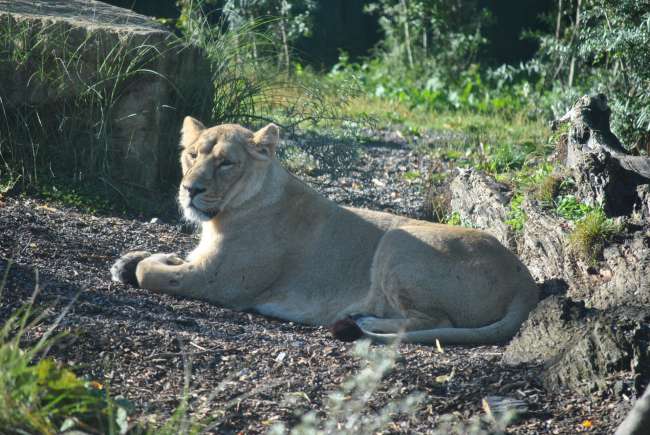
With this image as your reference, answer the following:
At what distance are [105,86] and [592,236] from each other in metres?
4.21

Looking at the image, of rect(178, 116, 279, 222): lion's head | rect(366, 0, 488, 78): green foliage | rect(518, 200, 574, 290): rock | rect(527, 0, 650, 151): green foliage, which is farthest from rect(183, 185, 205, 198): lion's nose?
rect(366, 0, 488, 78): green foliage

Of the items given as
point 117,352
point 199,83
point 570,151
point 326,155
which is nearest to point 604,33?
point 570,151

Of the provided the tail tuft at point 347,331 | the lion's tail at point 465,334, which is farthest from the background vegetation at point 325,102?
the tail tuft at point 347,331

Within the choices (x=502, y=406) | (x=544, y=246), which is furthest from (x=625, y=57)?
(x=502, y=406)

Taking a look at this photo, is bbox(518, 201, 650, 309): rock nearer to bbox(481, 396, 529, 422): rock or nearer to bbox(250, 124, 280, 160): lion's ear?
bbox(481, 396, 529, 422): rock

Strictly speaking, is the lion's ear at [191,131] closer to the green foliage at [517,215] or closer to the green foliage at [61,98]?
the green foliage at [61,98]

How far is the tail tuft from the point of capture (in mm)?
5473

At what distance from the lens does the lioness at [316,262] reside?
18.8ft

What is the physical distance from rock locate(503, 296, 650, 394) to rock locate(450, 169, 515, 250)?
7.17ft

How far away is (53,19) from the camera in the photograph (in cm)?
788

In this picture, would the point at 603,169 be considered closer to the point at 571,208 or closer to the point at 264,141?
the point at 571,208

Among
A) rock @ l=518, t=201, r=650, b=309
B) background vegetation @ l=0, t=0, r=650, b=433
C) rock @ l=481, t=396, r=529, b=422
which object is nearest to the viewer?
background vegetation @ l=0, t=0, r=650, b=433

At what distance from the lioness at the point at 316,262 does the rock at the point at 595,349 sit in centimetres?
77

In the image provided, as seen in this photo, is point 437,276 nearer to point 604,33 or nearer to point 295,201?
point 295,201
